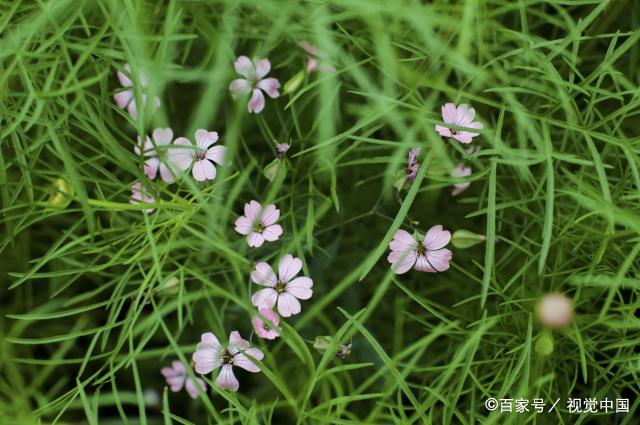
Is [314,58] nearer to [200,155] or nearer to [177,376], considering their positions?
[200,155]

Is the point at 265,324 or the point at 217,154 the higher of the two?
the point at 217,154

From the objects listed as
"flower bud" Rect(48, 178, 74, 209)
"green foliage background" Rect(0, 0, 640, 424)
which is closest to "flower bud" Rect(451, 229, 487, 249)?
"green foliage background" Rect(0, 0, 640, 424)

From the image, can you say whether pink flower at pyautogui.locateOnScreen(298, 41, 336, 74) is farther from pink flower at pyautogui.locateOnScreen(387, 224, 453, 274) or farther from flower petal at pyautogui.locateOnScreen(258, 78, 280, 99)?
pink flower at pyautogui.locateOnScreen(387, 224, 453, 274)

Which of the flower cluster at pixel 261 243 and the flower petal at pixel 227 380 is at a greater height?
the flower cluster at pixel 261 243

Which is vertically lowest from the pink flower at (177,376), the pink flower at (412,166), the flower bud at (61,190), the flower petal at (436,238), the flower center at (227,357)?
the pink flower at (177,376)

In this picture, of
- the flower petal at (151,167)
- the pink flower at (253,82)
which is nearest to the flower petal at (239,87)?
the pink flower at (253,82)

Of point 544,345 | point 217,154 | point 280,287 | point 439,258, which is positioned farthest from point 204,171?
point 544,345

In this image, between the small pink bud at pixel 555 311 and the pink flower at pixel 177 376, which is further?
the pink flower at pixel 177 376

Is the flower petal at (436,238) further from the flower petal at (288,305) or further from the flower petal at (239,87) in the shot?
the flower petal at (239,87)
